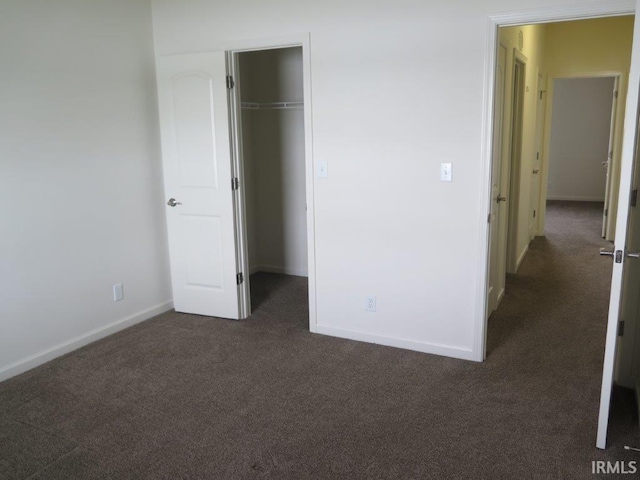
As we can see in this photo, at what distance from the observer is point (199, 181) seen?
4121mm

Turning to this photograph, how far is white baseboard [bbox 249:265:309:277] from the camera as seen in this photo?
555 cm

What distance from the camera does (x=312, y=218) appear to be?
149 inches

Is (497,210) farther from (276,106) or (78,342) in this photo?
(78,342)

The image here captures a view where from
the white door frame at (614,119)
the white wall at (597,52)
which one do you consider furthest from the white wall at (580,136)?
the white wall at (597,52)

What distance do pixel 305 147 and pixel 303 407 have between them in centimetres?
187

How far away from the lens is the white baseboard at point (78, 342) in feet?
10.8

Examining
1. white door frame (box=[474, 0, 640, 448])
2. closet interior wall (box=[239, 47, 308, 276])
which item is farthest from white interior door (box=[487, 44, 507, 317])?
closet interior wall (box=[239, 47, 308, 276])

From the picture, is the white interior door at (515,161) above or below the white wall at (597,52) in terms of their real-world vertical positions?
below

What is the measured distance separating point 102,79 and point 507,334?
11.4ft

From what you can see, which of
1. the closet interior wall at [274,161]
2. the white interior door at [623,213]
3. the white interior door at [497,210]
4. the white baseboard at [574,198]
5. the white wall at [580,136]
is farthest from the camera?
the white baseboard at [574,198]
